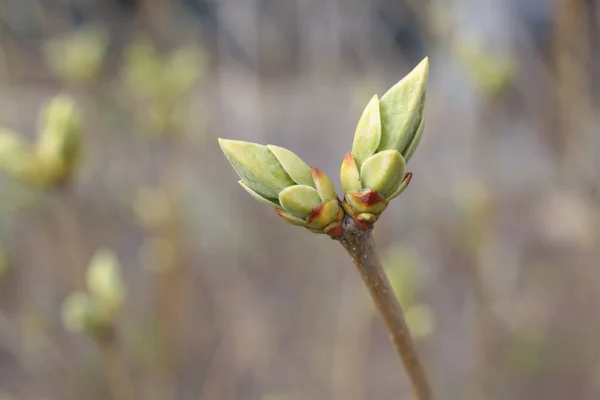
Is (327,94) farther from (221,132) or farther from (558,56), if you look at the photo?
(558,56)

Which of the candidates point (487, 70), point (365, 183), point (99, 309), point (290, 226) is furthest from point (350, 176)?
point (290, 226)

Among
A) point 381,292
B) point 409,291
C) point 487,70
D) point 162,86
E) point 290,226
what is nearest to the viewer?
point 381,292

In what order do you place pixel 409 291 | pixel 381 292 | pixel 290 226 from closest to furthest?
pixel 381 292 < pixel 409 291 < pixel 290 226

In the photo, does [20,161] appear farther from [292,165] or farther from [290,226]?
[290,226]

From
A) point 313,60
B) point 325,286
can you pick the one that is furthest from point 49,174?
point 313,60

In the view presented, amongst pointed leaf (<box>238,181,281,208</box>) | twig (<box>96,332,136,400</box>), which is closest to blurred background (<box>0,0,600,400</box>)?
twig (<box>96,332,136,400</box>)

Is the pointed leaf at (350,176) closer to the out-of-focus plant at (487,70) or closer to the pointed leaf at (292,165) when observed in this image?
the pointed leaf at (292,165)

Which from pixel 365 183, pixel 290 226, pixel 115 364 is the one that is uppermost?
pixel 290 226
